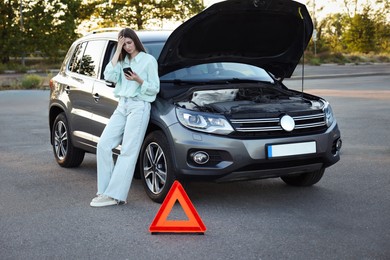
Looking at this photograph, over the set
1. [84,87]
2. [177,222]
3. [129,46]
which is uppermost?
[129,46]

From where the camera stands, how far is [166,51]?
6680 mm

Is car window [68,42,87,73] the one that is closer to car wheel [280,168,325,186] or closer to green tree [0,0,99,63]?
car wheel [280,168,325,186]

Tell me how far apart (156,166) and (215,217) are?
93 cm

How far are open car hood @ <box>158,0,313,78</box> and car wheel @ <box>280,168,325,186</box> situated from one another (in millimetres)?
1276

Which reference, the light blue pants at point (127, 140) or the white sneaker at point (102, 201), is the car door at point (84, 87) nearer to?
the light blue pants at point (127, 140)

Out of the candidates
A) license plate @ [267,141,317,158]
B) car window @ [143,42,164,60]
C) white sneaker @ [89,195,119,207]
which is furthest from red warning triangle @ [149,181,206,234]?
car window @ [143,42,164,60]

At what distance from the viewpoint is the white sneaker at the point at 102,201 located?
6578 millimetres

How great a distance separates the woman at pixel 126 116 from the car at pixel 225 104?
0.56 feet

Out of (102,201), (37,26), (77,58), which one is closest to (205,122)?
(102,201)

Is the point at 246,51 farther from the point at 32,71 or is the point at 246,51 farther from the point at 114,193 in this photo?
the point at 32,71

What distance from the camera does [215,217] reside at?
6051mm

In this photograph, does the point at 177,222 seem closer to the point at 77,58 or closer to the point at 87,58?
the point at 87,58

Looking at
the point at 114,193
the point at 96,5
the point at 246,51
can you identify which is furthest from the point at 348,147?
the point at 96,5

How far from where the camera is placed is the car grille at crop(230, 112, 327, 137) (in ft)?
20.1
